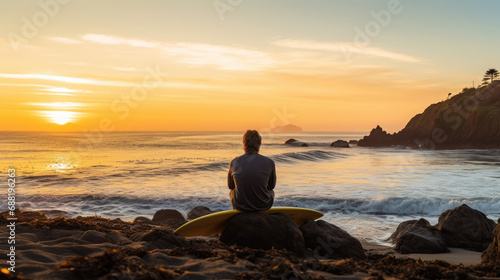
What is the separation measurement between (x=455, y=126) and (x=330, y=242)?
7290 centimetres

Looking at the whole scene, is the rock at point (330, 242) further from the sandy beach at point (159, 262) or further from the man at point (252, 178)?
the man at point (252, 178)

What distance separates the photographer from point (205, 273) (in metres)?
3.96

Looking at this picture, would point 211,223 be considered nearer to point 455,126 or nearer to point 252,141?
point 252,141

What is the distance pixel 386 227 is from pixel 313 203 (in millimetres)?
3937

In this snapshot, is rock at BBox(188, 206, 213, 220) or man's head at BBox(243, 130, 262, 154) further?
rock at BBox(188, 206, 213, 220)

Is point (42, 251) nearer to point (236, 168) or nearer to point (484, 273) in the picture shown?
point (236, 168)

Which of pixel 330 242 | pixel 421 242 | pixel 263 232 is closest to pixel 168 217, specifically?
pixel 263 232

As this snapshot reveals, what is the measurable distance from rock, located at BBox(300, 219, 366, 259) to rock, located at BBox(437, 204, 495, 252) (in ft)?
10.3

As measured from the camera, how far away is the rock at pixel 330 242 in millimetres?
6449

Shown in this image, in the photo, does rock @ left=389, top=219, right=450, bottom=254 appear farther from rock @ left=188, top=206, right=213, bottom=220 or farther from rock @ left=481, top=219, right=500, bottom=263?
rock @ left=188, top=206, right=213, bottom=220

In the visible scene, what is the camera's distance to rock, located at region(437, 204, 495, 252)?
8.23m

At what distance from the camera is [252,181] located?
6.16 metres

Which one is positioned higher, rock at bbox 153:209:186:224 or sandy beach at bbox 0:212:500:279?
sandy beach at bbox 0:212:500:279

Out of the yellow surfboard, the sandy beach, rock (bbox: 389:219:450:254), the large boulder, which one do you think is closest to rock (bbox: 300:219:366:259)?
the sandy beach
